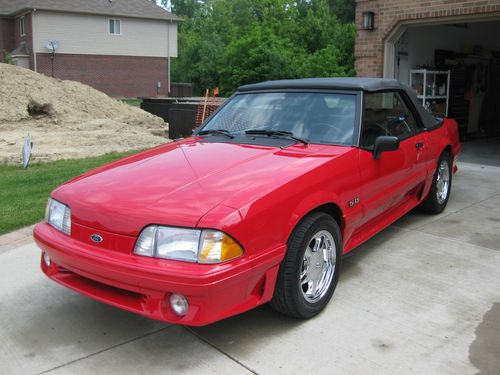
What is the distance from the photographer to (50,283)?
435 centimetres

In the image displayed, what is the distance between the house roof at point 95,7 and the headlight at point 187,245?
128 feet

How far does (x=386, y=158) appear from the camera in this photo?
4.46 meters

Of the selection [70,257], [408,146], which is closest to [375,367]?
[70,257]

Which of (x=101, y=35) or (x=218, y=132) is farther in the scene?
(x=101, y=35)

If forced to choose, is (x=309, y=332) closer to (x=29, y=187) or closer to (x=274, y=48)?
(x=29, y=187)

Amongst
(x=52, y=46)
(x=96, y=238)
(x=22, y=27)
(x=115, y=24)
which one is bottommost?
(x=96, y=238)

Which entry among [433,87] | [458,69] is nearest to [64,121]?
[433,87]

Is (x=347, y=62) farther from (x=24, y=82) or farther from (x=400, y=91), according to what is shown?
(x=400, y=91)

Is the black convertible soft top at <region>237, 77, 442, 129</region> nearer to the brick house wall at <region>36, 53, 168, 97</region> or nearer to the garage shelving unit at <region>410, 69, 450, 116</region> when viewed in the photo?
the garage shelving unit at <region>410, 69, 450, 116</region>

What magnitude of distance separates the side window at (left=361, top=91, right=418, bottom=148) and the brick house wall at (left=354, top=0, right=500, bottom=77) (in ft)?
15.1

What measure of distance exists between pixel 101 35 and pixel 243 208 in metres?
40.4

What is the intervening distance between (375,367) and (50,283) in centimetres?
266

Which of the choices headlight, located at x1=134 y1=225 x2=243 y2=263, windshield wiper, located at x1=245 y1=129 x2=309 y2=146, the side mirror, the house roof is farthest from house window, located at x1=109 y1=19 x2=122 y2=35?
headlight, located at x1=134 y1=225 x2=243 y2=263

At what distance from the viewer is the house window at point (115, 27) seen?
40.7 metres
